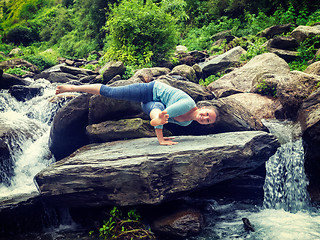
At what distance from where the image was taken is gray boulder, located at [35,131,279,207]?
13.4 ft

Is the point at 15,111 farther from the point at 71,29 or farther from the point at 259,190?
the point at 71,29

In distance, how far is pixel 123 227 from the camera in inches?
169

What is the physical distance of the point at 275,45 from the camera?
1050 centimetres

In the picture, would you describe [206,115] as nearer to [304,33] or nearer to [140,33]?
[140,33]

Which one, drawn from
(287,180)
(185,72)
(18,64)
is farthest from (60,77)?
(287,180)

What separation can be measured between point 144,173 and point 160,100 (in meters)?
1.51

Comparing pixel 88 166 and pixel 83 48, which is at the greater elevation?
pixel 83 48

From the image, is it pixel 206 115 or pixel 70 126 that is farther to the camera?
pixel 70 126

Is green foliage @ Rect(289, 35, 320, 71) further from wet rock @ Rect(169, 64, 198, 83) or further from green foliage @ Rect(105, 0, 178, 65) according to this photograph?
green foliage @ Rect(105, 0, 178, 65)

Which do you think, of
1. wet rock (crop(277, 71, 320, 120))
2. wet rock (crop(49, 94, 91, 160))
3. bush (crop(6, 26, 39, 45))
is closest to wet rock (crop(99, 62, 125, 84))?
wet rock (crop(49, 94, 91, 160))

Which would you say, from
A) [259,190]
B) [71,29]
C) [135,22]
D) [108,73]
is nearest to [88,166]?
[259,190]

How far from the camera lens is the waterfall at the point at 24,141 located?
6.34m

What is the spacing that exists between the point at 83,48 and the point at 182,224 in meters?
20.3

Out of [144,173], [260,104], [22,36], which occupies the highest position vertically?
[22,36]
